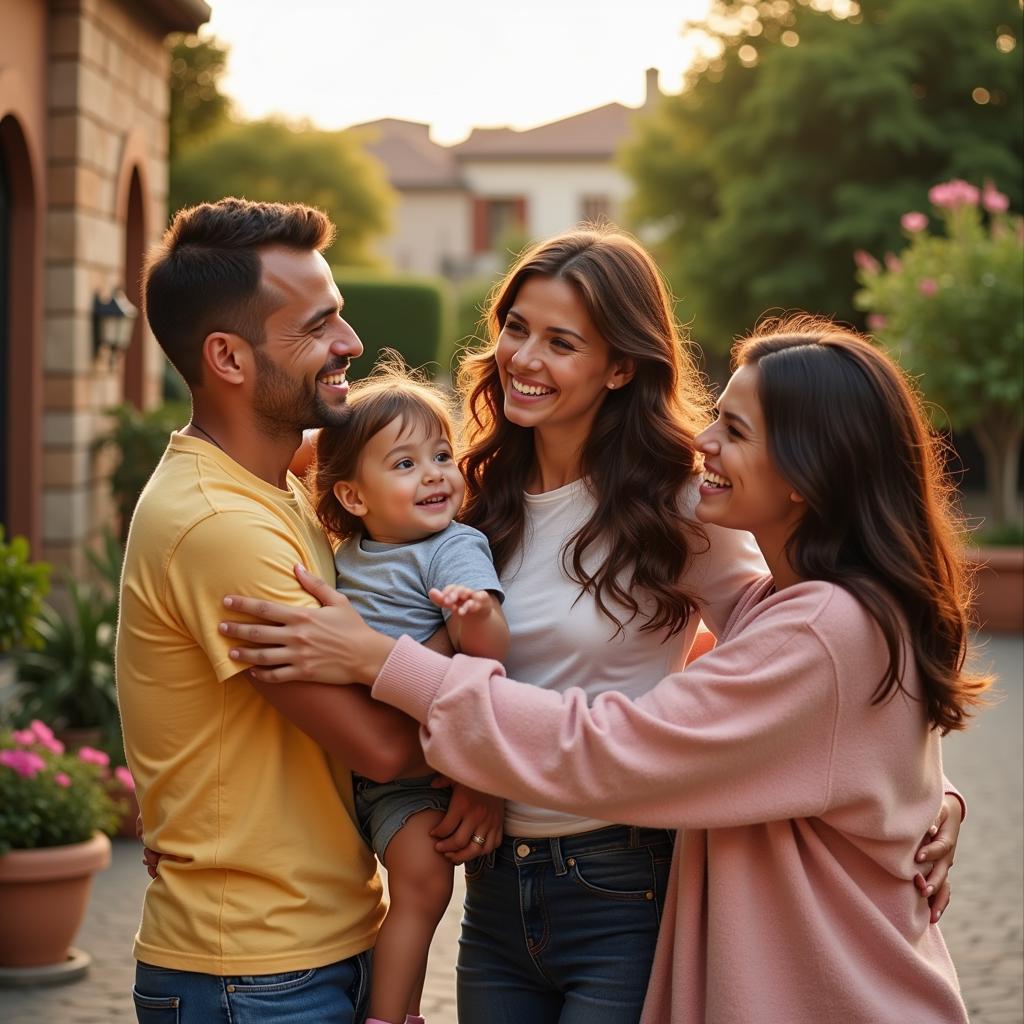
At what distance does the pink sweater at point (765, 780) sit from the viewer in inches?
98.0

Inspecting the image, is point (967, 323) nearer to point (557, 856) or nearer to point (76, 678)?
point (76, 678)

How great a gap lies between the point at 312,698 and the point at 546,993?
847 mm

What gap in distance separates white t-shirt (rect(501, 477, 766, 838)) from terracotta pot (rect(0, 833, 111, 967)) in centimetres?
319

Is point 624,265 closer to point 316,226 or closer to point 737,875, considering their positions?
point 316,226

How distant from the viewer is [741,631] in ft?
8.93

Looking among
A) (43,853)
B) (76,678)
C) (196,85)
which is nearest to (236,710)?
(43,853)

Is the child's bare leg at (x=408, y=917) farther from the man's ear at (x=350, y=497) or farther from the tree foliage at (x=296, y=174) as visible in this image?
the tree foliage at (x=296, y=174)

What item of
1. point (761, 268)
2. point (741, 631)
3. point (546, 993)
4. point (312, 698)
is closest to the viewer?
point (312, 698)

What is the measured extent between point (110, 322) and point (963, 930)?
7.42 m

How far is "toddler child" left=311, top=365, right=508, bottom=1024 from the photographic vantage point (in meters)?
2.78

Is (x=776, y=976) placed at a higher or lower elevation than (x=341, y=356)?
lower

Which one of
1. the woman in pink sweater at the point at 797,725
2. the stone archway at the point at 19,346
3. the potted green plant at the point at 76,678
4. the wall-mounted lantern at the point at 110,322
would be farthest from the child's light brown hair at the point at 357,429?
the wall-mounted lantern at the point at 110,322

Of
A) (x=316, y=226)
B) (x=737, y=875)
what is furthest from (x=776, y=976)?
(x=316, y=226)

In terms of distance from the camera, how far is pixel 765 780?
Answer: 2504 mm
